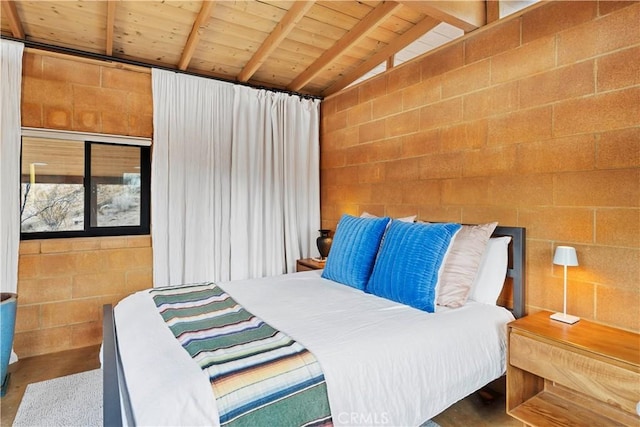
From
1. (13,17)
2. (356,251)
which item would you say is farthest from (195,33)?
(356,251)

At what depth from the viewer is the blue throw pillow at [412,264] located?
1931 mm

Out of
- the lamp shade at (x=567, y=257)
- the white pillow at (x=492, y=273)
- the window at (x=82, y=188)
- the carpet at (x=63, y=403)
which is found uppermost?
the window at (x=82, y=188)

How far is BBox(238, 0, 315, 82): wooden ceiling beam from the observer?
230cm

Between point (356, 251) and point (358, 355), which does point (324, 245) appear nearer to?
point (356, 251)

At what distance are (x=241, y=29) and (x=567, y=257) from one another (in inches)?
103

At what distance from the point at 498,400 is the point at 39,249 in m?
3.49

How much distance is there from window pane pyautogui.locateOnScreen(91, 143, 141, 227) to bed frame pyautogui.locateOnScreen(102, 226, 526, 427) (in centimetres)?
137

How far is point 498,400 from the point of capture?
2125mm

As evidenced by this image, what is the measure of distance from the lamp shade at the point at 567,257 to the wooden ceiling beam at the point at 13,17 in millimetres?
3516

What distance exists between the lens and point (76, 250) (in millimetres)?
2924

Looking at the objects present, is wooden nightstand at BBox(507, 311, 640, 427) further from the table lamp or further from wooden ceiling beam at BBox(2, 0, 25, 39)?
wooden ceiling beam at BBox(2, 0, 25, 39)

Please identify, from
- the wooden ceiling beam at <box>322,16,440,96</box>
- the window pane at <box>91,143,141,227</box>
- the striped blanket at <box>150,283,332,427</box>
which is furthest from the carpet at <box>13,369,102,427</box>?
the wooden ceiling beam at <box>322,16,440,96</box>

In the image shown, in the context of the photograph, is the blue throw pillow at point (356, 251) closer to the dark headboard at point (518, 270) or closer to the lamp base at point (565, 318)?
the dark headboard at point (518, 270)

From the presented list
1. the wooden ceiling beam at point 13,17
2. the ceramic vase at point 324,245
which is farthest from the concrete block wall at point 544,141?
the wooden ceiling beam at point 13,17
